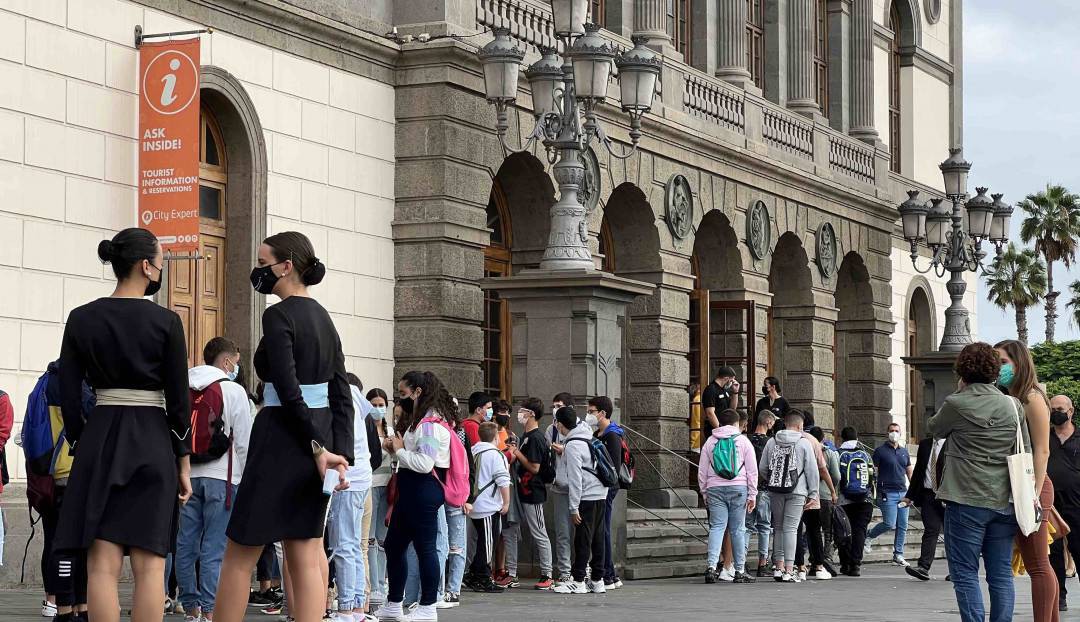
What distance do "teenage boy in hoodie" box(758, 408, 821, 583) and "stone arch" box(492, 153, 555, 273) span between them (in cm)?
483

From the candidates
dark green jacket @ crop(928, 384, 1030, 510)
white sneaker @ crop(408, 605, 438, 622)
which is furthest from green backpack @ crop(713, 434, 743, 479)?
dark green jacket @ crop(928, 384, 1030, 510)

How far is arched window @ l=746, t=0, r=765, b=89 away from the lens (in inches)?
1251

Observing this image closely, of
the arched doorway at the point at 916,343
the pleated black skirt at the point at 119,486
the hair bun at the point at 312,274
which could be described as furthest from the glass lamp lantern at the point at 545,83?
the arched doorway at the point at 916,343

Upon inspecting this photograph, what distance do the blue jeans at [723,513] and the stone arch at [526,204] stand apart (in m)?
5.21

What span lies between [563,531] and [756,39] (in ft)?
53.8

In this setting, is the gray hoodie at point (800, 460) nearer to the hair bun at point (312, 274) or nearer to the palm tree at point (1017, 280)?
the hair bun at point (312, 274)

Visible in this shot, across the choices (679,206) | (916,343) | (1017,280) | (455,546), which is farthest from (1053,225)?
(455,546)

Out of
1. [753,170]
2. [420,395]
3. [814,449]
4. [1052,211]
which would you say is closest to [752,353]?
[753,170]

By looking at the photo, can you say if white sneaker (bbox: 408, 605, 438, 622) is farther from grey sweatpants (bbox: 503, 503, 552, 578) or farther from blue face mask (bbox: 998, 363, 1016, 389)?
grey sweatpants (bbox: 503, 503, 552, 578)

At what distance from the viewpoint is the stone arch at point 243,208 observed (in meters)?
19.0

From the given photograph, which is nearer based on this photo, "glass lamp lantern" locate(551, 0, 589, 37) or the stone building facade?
the stone building facade

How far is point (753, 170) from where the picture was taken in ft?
96.7

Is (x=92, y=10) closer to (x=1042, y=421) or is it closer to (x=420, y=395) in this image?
(x=420, y=395)

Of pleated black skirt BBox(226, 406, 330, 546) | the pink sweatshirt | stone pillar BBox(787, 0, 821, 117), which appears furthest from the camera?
stone pillar BBox(787, 0, 821, 117)
